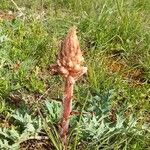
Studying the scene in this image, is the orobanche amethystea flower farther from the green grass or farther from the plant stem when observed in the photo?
the green grass

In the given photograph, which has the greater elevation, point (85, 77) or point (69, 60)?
point (69, 60)

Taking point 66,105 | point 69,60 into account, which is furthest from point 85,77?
point 69,60

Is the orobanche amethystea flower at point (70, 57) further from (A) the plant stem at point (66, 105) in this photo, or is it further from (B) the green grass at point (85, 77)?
(B) the green grass at point (85, 77)

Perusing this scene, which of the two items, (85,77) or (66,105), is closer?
(66,105)

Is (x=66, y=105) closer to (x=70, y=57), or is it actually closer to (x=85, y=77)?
(x=70, y=57)

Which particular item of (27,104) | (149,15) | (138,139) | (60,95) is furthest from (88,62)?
(149,15)

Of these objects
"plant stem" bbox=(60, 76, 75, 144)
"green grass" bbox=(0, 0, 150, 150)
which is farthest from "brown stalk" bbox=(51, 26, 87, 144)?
"green grass" bbox=(0, 0, 150, 150)

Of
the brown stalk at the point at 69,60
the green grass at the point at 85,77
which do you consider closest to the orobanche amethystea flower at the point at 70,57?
the brown stalk at the point at 69,60

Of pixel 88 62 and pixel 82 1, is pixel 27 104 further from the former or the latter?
pixel 82 1

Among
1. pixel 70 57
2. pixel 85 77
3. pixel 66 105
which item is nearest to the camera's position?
pixel 70 57
